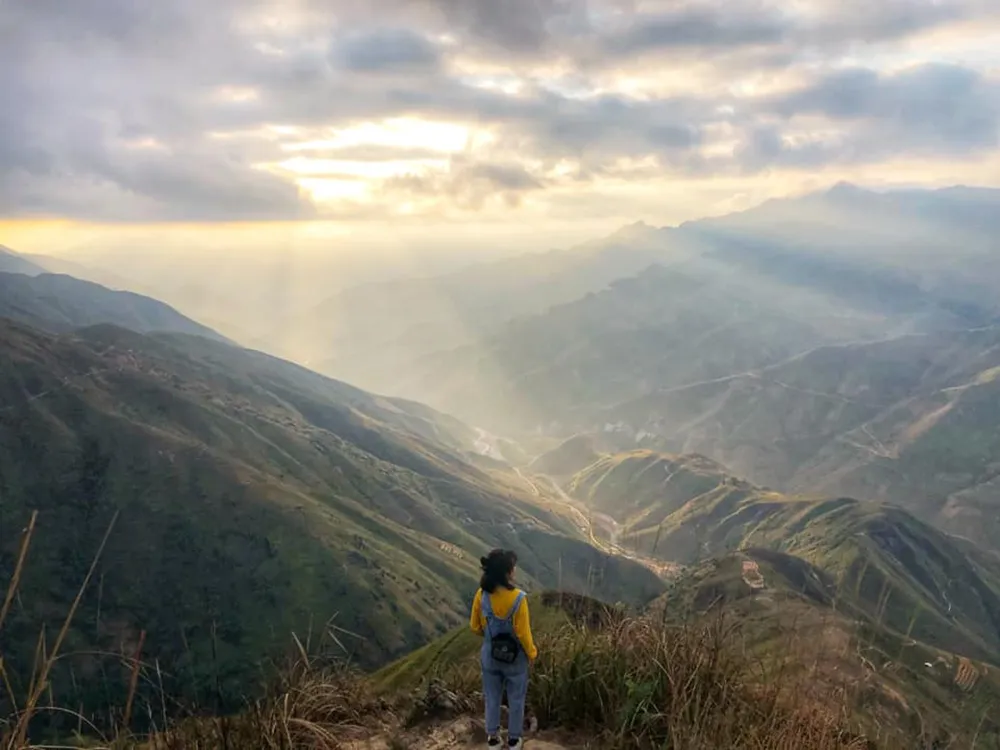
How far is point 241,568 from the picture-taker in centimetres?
12762

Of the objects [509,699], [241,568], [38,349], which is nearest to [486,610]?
[509,699]

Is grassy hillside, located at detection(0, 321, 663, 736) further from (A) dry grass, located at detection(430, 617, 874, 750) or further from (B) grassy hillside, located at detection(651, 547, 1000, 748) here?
(A) dry grass, located at detection(430, 617, 874, 750)

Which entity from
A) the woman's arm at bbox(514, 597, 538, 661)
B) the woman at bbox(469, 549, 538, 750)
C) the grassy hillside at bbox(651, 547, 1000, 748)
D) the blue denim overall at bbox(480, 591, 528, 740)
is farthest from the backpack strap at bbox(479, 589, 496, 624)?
the grassy hillside at bbox(651, 547, 1000, 748)

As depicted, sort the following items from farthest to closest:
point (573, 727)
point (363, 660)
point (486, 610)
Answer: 1. point (363, 660)
2. point (486, 610)
3. point (573, 727)

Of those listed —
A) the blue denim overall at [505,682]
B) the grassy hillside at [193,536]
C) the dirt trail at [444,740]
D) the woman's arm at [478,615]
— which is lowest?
the grassy hillside at [193,536]

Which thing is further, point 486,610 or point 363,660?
point 363,660

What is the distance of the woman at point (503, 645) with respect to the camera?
28.2ft

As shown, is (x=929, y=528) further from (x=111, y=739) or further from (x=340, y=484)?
(x=111, y=739)

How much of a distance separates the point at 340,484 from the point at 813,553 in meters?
112

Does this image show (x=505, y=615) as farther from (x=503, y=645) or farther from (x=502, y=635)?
(x=503, y=645)

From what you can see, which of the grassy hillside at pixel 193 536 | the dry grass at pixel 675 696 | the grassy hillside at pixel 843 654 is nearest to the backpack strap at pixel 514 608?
the dry grass at pixel 675 696

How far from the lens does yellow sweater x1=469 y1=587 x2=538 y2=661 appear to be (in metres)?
8.97

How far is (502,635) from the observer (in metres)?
9.18

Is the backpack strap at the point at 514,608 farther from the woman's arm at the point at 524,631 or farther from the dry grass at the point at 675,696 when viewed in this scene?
the dry grass at the point at 675,696
